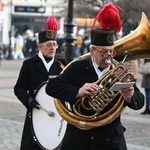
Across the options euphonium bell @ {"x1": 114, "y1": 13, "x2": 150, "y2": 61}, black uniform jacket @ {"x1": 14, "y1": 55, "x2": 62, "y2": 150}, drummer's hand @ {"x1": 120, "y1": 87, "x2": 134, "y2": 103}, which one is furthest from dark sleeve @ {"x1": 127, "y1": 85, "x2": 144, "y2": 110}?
black uniform jacket @ {"x1": 14, "y1": 55, "x2": 62, "y2": 150}

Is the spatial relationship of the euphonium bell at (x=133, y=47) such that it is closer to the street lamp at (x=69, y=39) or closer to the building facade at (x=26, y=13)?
the street lamp at (x=69, y=39)

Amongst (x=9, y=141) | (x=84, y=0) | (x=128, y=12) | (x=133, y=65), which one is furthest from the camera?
(x=84, y=0)

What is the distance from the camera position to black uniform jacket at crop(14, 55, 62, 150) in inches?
234

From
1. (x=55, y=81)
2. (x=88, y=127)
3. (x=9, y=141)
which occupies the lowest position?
(x=9, y=141)

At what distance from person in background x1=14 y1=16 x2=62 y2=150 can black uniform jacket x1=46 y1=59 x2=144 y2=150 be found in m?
1.41

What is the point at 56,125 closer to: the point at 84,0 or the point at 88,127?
the point at 88,127

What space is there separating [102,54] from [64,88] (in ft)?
1.37

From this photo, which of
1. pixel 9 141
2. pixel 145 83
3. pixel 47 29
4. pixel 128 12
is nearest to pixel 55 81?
pixel 47 29

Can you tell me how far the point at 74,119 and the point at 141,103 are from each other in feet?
1.86

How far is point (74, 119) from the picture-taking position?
4.35m

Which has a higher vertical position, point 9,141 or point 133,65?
point 133,65

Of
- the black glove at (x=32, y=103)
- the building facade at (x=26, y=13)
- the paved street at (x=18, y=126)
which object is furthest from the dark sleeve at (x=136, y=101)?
the building facade at (x=26, y=13)

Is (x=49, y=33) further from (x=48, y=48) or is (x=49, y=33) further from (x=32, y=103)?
(x=32, y=103)

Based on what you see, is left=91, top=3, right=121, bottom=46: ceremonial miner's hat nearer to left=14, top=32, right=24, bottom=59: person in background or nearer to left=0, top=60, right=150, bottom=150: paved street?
left=0, top=60, right=150, bottom=150: paved street
